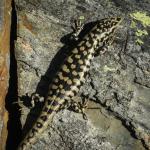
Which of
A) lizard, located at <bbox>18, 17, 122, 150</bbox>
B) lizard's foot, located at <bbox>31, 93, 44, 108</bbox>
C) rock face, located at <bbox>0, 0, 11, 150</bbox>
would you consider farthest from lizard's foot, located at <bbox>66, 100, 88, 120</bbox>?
rock face, located at <bbox>0, 0, 11, 150</bbox>

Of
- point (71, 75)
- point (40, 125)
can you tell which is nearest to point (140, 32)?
point (71, 75)

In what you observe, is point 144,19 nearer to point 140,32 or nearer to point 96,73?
point 140,32

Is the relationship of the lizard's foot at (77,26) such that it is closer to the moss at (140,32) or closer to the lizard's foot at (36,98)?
the moss at (140,32)

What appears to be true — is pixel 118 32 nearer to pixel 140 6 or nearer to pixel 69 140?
→ pixel 140 6

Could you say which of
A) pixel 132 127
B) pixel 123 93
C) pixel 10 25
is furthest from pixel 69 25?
pixel 132 127

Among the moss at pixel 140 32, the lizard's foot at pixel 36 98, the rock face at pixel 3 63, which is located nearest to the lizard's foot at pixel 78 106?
the lizard's foot at pixel 36 98

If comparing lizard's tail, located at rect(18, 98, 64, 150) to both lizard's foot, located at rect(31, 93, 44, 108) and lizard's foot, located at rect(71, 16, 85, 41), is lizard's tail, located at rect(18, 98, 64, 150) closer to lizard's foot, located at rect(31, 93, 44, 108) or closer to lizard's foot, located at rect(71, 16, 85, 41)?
lizard's foot, located at rect(31, 93, 44, 108)
